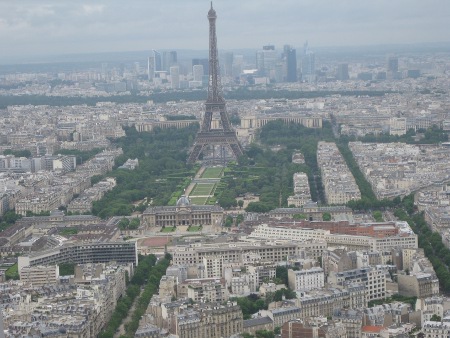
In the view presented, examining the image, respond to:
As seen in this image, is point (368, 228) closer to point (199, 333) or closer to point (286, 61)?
point (199, 333)

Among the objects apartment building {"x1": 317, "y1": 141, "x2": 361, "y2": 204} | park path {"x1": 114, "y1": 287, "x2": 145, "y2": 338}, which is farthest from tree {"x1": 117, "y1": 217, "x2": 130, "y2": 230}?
park path {"x1": 114, "y1": 287, "x2": 145, "y2": 338}

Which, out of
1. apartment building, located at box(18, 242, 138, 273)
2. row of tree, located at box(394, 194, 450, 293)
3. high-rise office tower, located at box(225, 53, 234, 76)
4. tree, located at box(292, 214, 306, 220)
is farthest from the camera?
high-rise office tower, located at box(225, 53, 234, 76)

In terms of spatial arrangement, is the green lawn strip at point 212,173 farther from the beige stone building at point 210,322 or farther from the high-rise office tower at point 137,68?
the high-rise office tower at point 137,68

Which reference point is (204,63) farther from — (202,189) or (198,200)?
(198,200)

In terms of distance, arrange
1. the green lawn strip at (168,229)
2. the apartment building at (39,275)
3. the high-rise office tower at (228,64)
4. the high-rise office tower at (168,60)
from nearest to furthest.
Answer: the apartment building at (39,275)
the green lawn strip at (168,229)
the high-rise office tower at (228,64)
the high-rise office tower at (168,60)

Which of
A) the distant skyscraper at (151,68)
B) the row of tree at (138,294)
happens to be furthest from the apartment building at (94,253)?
the distant skyscraper at (151,68)

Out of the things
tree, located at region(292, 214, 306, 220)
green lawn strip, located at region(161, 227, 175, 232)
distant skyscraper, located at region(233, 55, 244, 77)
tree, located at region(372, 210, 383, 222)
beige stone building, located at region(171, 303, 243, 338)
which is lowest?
distant skyscraper, located at region(233, 55, 244, 77)

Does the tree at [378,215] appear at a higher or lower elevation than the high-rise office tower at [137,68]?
higher

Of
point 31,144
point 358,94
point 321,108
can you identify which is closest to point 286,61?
point 358,94

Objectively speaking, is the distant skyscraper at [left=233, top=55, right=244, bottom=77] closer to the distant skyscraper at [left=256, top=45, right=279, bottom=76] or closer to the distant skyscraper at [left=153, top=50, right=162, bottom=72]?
the distant skyscraper at [left=256, top=45, right=279, bottom=76]
